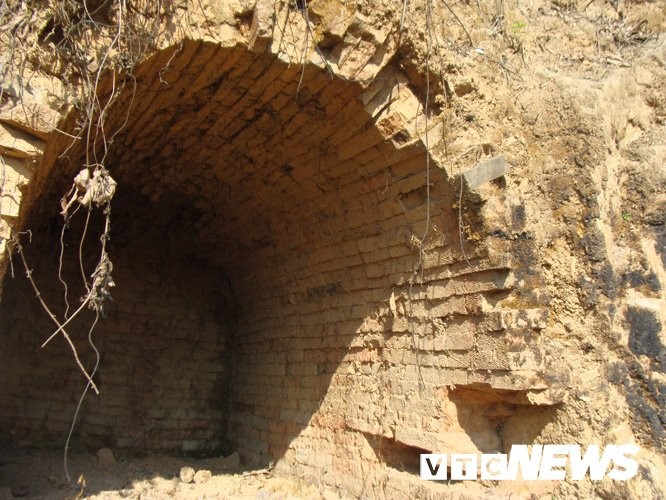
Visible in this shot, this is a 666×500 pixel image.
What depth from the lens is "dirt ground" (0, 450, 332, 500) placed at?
4441 millimetres

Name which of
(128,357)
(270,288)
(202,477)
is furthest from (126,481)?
(270,288)

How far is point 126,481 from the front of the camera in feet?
16.2

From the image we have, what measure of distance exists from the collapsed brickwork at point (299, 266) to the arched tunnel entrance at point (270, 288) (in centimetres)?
2

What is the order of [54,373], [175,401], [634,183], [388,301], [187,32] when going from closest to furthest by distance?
1. [187,32]
2. [634,183]
3. [388,301]
4. [54,373]
5. [175,401]

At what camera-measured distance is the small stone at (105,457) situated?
222 inches

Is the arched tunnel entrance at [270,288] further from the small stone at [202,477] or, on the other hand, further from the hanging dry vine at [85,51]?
the small stone at [202,477]

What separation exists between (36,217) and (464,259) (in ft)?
11.9

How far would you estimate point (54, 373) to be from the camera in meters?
5.94

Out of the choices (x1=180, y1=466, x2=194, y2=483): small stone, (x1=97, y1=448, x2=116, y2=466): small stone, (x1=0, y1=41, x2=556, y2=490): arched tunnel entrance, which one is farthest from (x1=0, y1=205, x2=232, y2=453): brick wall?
(x1=180, y1=466, x2=194, y2=483): small stone

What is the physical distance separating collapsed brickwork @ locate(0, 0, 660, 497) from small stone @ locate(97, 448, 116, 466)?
319 mm

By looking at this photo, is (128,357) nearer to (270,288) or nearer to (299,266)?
(270,288)

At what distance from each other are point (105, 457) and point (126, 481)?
0.90 metres

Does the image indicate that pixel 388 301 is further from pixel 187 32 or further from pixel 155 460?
pixel 155 460

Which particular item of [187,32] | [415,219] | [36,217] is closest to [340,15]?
[187,32]
